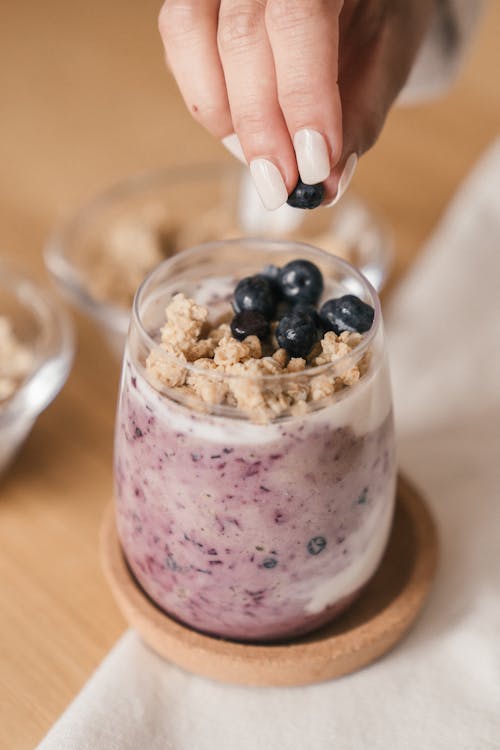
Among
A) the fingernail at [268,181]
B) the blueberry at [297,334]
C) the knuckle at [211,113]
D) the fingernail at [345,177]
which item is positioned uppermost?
the knuckle at [211,113]

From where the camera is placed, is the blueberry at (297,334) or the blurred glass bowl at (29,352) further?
the blurred glass bowl at (29,352)

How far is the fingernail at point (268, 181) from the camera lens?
22.4 inches

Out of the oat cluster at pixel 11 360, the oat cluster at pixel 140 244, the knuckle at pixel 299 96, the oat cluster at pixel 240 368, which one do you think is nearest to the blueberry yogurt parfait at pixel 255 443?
the oat cluster at pixel 240 368

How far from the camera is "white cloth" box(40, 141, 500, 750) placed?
24.0 inches

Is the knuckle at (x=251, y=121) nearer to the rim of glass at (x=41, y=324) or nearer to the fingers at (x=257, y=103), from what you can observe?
the fingers at (x=257, y=103)

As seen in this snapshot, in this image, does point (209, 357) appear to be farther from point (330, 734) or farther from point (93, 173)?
point (93, 173)

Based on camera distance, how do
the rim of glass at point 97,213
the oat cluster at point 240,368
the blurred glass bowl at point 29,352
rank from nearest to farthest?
the oat cluster at point 240,368 < the blurred glass bowl at point 29,352 < the rim of glass at point 97,213

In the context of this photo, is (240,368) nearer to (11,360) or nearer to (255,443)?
(255,443)

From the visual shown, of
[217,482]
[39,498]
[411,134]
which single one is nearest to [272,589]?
[217,482]

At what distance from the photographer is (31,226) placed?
1091mm

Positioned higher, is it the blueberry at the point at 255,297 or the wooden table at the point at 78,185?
the blueberry at the point at 255,297

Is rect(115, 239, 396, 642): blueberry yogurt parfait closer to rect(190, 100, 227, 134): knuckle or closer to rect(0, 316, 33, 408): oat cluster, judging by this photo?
rect(190, 100, 227, 134): knuckle

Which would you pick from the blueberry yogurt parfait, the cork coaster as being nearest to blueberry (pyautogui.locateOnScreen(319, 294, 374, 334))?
the blueberry yogurt parfait

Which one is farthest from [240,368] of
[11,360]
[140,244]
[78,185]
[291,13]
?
[78,185]
